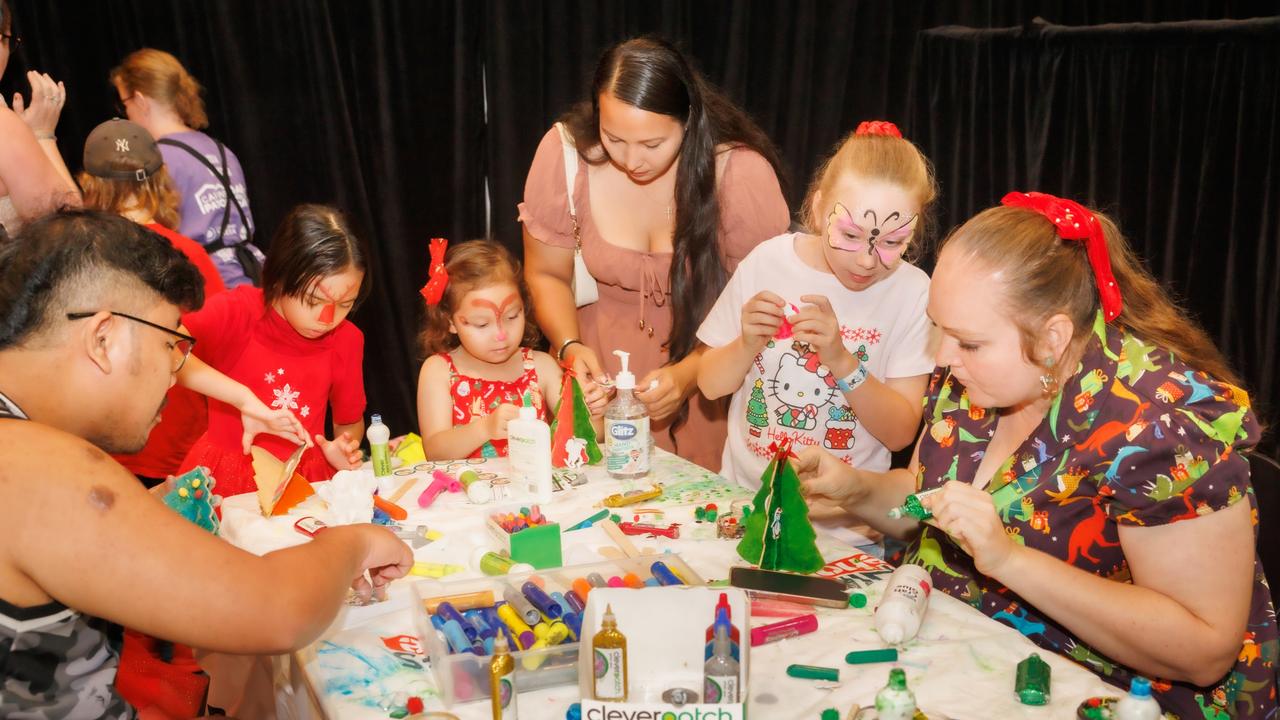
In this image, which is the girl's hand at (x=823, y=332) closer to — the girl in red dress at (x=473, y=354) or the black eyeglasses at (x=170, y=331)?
the girl in red dress at (x=473, y=354)

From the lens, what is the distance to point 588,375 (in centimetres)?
277

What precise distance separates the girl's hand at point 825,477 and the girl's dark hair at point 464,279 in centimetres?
114

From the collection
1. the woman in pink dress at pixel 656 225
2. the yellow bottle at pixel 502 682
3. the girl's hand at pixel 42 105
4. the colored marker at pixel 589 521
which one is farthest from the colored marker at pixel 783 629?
the girl's hand at pixel 42 105

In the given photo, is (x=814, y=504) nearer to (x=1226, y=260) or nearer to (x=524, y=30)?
(x=1226, y=260)

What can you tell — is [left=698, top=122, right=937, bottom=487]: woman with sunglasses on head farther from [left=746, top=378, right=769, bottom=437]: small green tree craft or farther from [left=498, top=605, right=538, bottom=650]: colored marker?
[left=498, top=605, right=538, bottom=650]: colored marker

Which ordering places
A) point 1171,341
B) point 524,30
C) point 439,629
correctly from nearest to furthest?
point 439,629, point 1171,341, point 524,30

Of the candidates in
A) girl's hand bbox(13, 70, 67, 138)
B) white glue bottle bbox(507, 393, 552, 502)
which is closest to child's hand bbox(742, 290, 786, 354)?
white glue bottle bbox(507, 393, 552, 502)

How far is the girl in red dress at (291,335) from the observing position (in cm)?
276

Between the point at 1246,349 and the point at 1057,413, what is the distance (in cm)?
304

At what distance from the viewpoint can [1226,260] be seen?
4.09 m

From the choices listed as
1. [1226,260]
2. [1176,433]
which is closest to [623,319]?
[1176,433]

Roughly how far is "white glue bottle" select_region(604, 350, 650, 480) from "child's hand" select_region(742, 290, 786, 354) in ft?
1.03

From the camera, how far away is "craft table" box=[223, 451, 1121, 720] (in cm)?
145

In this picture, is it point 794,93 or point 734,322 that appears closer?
point 734,322
